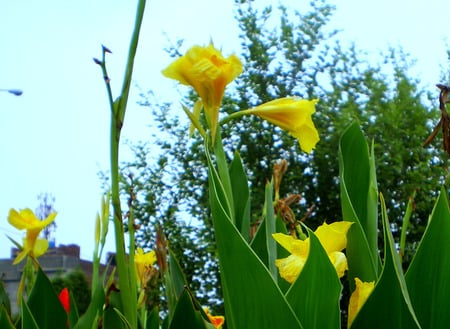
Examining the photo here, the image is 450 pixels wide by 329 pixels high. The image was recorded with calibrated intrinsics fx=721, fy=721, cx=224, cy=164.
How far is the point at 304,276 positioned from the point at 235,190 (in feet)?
0.98

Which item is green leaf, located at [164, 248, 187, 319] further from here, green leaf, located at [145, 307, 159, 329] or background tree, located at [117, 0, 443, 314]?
background tree, located at [117, 0, 443, 314]

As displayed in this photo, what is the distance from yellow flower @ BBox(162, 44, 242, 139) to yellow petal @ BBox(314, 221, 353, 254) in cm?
15

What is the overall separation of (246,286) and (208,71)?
25 centimetres

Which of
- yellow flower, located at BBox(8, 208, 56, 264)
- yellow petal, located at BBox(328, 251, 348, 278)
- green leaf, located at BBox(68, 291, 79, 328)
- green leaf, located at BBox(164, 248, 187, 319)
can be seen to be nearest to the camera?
yellow petal, located at BBox(328, 251, 348, 278)

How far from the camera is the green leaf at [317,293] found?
0.49 meters

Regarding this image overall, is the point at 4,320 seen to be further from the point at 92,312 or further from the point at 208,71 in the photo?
the point at 208,71

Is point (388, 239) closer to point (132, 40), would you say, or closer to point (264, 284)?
point (264, 284)

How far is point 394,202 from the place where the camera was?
268 inches

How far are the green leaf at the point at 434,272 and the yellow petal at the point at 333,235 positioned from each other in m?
0.07

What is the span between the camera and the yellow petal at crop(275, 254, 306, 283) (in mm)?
560

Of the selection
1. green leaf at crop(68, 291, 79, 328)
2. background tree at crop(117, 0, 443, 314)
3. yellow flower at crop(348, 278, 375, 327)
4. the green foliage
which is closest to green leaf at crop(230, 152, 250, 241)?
yellow flower at crop(348, 278, 375, 327)

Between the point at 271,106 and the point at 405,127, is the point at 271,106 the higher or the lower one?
the lower one

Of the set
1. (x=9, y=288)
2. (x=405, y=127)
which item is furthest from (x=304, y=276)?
(x=9, y=288)

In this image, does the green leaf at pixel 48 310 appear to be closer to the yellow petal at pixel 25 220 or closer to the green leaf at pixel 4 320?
the green leaf at pixel 4 320
